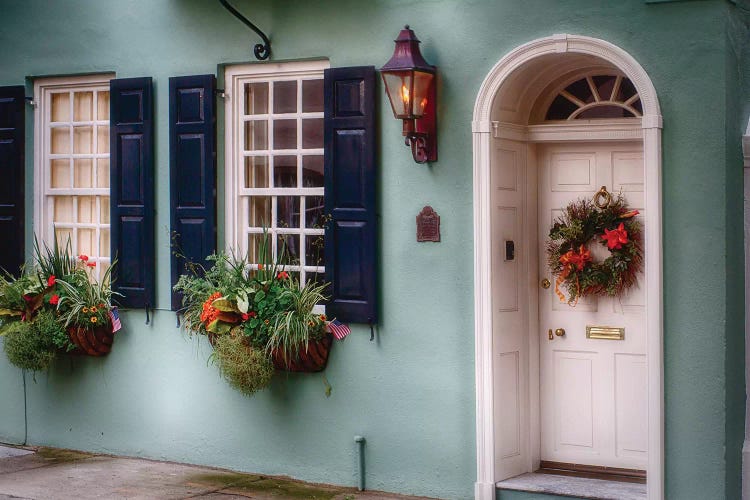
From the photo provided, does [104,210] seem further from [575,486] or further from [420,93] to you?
[575,486]

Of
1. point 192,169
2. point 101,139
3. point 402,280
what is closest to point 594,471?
point 402,280

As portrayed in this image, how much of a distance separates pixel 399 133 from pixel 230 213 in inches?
64.6

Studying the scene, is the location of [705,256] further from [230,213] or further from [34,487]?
[34,487]

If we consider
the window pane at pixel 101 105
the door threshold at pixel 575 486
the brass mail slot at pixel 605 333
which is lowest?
the door threshold at pixel 575 486

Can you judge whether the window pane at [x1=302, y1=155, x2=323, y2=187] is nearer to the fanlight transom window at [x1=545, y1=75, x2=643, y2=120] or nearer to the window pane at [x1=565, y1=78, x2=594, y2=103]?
the fanlight transom window at [x1=545, y1=75, x2=643, y2=120]

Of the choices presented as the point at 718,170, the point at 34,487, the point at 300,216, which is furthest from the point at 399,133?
the point at 34,487

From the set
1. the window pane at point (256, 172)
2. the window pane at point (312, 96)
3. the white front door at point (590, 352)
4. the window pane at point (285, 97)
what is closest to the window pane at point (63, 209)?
the window pane at point (256, 172)

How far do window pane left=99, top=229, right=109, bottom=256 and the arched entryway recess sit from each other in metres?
3.53

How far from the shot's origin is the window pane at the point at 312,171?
350 inches

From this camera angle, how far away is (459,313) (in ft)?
26.9

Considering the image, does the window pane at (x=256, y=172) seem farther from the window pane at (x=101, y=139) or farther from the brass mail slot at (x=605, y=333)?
the brass mail slot at (x=605, y=333)

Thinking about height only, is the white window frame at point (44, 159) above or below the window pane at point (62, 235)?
above

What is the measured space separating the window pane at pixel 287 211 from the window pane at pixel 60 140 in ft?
7.33

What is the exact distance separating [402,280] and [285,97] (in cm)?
178
